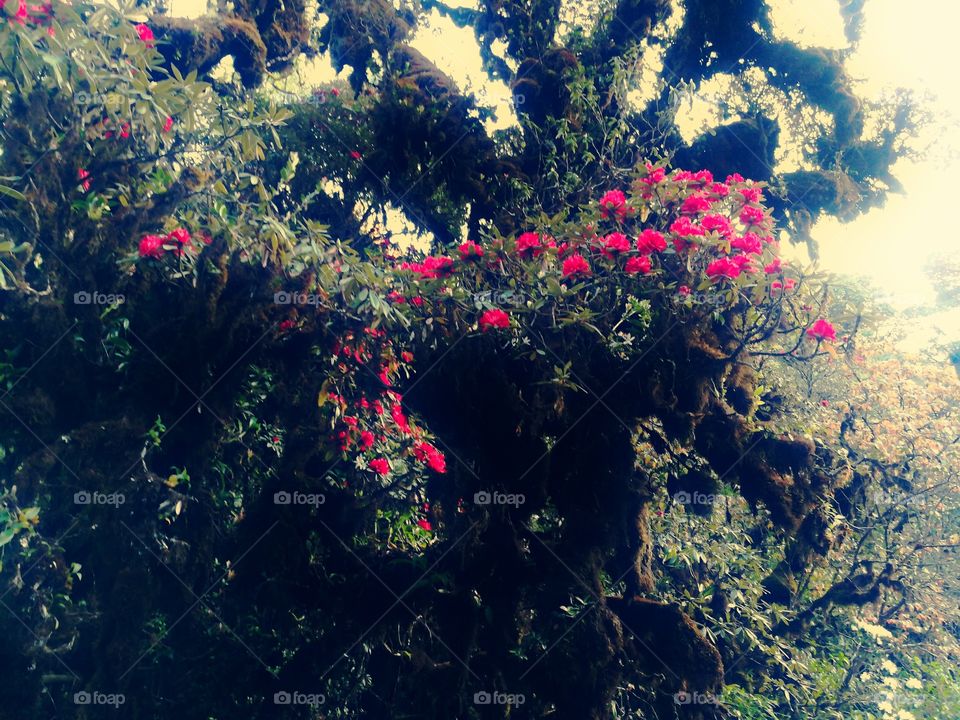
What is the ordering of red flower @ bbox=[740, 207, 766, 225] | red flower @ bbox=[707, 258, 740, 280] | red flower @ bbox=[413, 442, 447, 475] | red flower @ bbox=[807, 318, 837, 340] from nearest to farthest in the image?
red flower @ bbox=[707, 258, 740, 280], red flower @ bbox=[807, 318, 837, 340], red flower @ bbox=[413, 442, 447, 475], red flower @ bbox=[740, 207, 766, 225]

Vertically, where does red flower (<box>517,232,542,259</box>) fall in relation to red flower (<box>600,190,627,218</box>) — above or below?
below

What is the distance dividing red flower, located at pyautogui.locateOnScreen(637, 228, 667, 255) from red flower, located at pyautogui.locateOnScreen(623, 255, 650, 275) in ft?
0.16

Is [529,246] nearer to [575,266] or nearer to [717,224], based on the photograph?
[575,266]

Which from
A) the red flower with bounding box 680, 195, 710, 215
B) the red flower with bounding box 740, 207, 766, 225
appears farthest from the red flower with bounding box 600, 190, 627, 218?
the red flower with bounding box 740, 207, 766, 225

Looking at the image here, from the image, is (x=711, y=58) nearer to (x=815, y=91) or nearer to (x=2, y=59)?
(x=815, y=91)

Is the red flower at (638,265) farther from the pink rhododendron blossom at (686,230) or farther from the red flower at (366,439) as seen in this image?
the red flower at (366,439)

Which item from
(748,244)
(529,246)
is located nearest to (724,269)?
(748,244)

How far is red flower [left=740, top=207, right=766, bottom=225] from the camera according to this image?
5.15m

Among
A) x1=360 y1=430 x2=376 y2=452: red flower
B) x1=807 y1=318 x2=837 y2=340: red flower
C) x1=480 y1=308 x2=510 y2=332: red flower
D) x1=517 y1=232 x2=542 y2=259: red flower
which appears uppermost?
x1=807 y1=318 x2=837 y2=340: red flower

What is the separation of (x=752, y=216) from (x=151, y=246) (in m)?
4.12

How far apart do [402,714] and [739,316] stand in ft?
11.9

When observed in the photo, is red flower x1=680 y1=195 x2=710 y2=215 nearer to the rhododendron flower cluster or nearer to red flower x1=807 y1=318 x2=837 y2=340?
red flower x1=807 y1=318 x2=837 y2=340

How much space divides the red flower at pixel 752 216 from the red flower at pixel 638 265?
3.70 feet

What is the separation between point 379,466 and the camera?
5.00 meters
